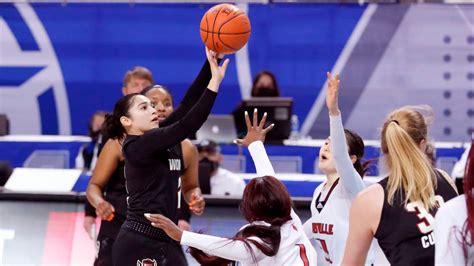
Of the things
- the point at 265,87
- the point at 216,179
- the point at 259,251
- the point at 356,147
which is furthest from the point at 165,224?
the point at 265,87

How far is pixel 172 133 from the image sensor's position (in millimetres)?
5254

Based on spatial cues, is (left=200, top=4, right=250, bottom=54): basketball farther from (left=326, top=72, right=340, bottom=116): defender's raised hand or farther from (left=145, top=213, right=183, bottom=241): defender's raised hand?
(left=145, top=213, right=183, bottom=241): defender's raised hand

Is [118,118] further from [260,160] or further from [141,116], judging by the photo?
[260,160]

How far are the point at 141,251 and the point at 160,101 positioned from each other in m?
1.27

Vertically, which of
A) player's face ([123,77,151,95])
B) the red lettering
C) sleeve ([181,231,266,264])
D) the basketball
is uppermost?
the basketball

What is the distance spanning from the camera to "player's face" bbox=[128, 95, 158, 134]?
5668 millimetres

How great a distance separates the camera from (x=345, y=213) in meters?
5.57

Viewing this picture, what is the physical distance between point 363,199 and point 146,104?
1851 mm

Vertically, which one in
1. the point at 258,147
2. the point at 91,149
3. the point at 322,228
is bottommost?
the point at 91,149

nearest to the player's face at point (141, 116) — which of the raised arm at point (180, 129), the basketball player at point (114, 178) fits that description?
the raised arm at point (180, 129)

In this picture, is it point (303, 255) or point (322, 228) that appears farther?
point (322, 228)

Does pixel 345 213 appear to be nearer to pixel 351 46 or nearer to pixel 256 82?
pixel 256 82

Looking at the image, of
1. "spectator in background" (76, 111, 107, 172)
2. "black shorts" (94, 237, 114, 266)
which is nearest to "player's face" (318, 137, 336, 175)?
"black shorts" (94, 237, 114, 266)

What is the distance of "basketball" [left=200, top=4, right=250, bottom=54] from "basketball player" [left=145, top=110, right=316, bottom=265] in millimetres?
A: 1296
